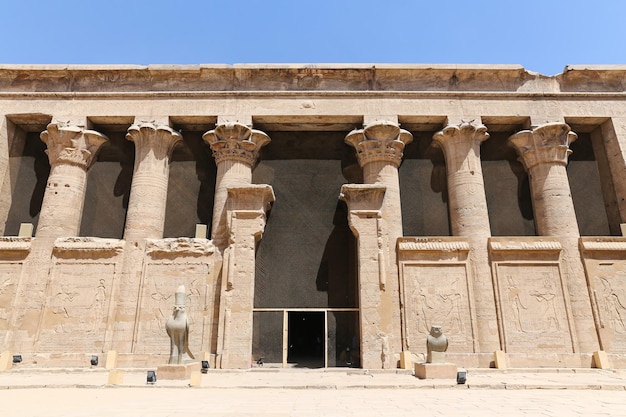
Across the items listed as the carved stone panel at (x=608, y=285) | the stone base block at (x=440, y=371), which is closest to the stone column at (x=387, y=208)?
the stone base block at (x=440, y=371)

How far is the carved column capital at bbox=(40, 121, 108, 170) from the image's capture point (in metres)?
13.3

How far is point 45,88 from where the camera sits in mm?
14375

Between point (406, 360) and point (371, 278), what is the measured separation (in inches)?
93.8

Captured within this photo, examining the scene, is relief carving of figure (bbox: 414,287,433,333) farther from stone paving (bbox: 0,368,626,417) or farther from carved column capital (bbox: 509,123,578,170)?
carved column capital (bbox: 509,123,578,170)

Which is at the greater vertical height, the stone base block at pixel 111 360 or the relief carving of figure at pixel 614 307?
the relief carving of figure at pixel 614 307

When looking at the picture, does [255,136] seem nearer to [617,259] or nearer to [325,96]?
[325,96]

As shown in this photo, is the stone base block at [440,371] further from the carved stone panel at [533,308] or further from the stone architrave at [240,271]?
the stone architrave at [240,271]

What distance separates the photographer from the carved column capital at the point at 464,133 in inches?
530

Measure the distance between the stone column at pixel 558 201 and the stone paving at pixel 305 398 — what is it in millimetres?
3066

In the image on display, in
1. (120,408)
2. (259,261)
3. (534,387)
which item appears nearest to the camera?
(120,408)

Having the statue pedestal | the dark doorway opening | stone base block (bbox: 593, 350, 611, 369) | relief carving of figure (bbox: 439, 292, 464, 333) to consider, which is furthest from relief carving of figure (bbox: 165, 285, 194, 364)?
stone base block (bbox: 593, 350, 611, 369)

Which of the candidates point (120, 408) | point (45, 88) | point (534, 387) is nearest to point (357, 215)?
point (534, 387)

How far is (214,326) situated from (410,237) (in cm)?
646

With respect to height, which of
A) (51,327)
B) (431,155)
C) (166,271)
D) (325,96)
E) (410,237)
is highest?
(325,96)
